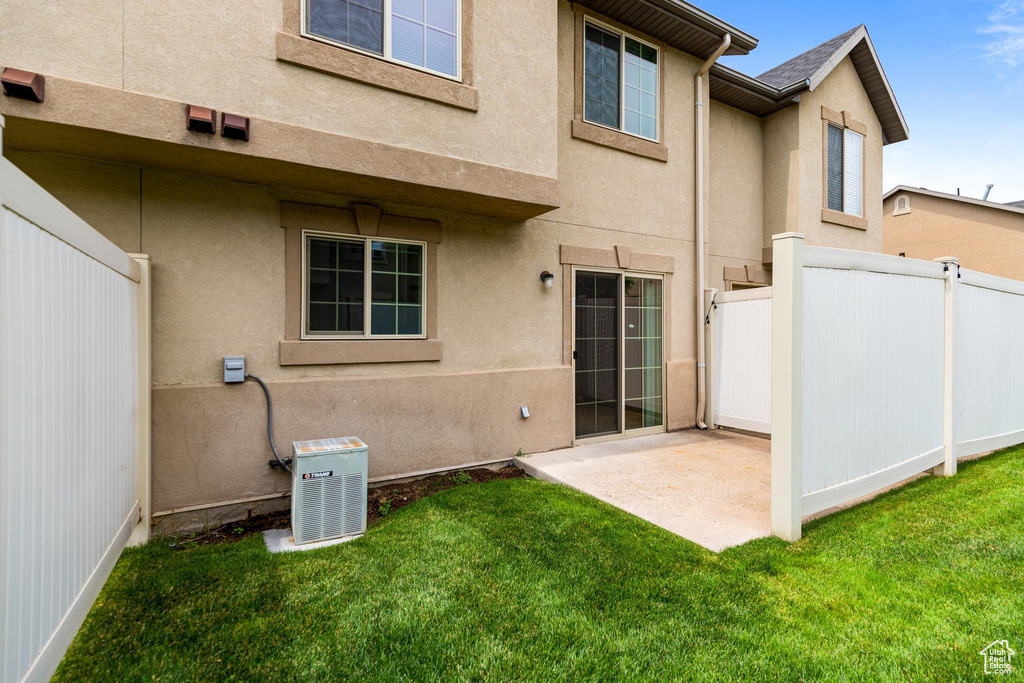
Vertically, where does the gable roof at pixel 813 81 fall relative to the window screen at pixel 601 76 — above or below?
above

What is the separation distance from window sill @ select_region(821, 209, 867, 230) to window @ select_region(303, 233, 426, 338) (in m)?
8.44

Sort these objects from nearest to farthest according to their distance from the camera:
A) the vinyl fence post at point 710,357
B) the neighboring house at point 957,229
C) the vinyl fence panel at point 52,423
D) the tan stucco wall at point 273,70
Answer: the vinyl fence panel at point 52,423
the tan stucco wall at point 273,70
the vinyl fence post at point 710,357
the neighboring house at point 957,229

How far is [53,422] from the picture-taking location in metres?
2.18

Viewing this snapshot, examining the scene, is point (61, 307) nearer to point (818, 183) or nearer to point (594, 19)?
point (594, 19)

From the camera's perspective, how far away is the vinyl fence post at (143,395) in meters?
3.88

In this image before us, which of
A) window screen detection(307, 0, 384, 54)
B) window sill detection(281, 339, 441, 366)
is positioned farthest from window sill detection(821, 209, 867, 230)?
window screen detection(307, 0, 384, 54)

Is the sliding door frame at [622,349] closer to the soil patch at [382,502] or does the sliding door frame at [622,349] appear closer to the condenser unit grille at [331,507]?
the soil patch at [382,502]

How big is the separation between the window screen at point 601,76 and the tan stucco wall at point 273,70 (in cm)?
129

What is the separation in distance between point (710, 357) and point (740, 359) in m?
0.58

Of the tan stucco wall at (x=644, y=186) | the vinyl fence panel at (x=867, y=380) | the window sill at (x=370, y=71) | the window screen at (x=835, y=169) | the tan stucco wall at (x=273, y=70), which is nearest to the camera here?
the tan stucco wall at (x=273, y=70)

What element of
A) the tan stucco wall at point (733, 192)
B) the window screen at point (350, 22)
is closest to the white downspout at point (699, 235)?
the tan stucco wall at point (733, 192)

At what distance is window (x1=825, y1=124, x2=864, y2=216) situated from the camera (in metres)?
9.59

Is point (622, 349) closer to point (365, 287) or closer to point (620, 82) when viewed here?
point (365, 287)

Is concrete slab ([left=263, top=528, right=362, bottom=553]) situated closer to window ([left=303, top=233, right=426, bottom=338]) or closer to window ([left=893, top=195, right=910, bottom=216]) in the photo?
window ([left=303, top=233, right=426, bottom=338])
